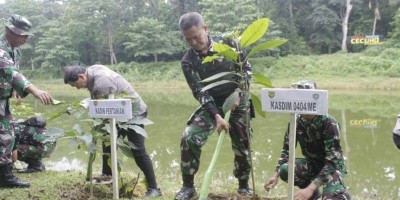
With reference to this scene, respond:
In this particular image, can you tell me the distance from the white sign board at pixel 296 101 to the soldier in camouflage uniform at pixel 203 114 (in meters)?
0.64

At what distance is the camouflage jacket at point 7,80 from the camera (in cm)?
263

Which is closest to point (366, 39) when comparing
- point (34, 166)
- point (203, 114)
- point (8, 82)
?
point (34, 166)

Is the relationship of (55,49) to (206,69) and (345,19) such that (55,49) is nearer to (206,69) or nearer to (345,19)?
(345,19)

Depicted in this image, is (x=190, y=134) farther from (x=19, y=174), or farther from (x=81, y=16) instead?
(x=81, y=16)

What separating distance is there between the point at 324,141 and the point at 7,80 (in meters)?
2.05

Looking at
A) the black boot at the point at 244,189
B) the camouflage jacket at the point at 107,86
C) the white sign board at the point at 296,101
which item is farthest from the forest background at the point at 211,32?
the white sign board at the point at 296,101

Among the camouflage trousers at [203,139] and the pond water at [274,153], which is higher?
the camouflage trousers at [203,139]

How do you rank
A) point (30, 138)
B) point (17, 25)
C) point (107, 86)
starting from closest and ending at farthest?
point (107, 86) → point (17, 25) → point (30, 138)

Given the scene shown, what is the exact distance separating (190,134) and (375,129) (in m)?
6.38

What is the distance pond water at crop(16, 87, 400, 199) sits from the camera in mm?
4227

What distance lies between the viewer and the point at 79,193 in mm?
2822

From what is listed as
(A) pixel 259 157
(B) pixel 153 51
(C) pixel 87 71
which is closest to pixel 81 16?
(B) pixel 153 51

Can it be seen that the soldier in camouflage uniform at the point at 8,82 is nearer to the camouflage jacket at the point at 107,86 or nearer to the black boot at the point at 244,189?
the camouflage jacket at the point at 107,86

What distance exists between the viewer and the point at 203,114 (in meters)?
2.59
